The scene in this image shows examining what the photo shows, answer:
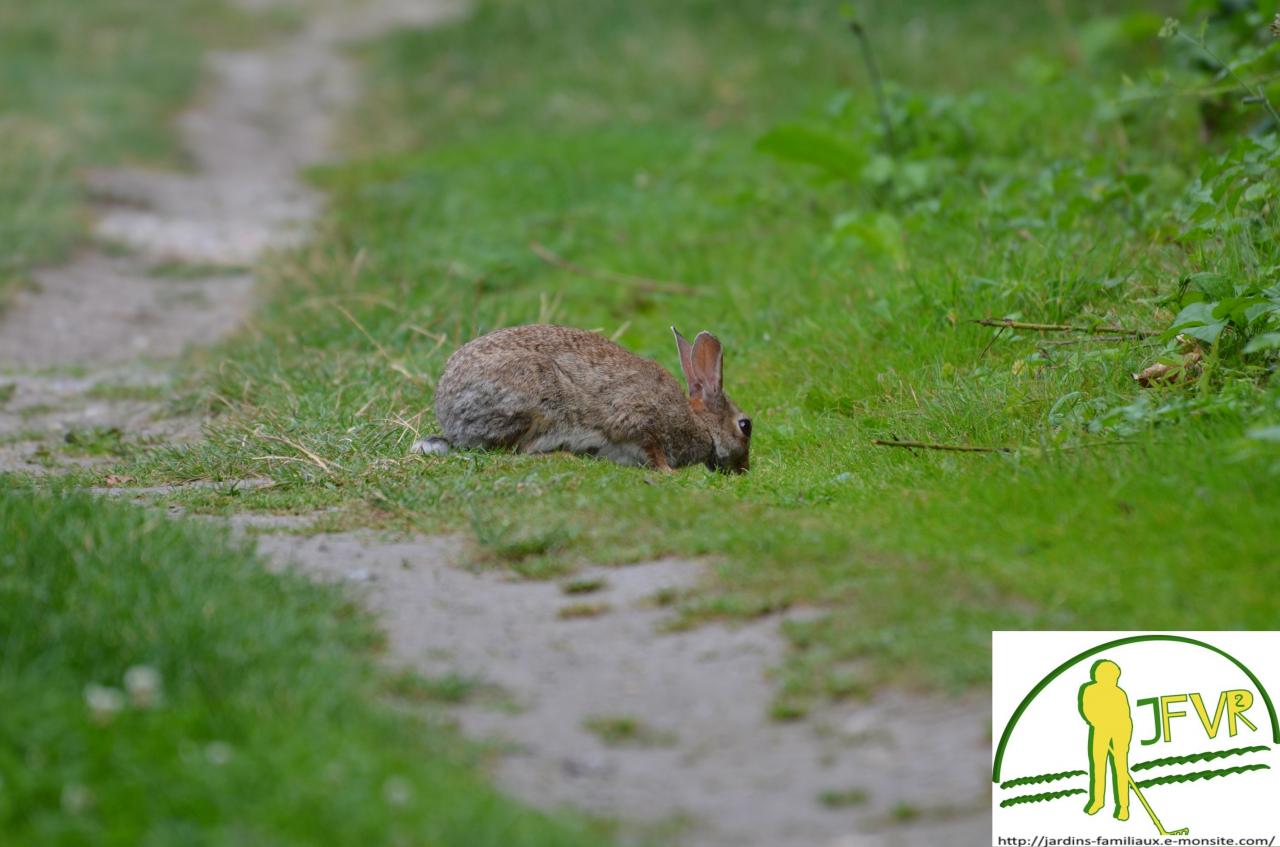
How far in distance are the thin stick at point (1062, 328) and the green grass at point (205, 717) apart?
142 inches

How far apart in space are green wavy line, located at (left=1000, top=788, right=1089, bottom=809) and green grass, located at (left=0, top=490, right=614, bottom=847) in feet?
3.25

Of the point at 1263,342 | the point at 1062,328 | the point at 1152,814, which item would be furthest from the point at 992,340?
the point at 1152,814

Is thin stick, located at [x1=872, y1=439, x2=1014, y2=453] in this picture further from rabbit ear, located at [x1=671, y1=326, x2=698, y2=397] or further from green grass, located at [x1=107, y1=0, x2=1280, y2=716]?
rabbit ear, located at [x1=671, y1=326, x2=698, y2=397]

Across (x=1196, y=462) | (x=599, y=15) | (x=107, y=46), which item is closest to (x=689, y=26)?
(x=599, y=15)

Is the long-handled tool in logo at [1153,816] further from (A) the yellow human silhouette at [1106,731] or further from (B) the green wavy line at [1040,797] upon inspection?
(B) the green wavy line at [1040,797]

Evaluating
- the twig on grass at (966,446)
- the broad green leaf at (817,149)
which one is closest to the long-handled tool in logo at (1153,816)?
the twig on grass at (966,446)

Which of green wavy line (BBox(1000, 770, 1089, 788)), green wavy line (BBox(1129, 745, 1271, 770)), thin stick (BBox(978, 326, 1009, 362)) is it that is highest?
thin stick (BBox(978, 326, 1009, 362))

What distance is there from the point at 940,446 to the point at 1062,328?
1053mm

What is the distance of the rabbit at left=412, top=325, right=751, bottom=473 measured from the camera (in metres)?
6.35

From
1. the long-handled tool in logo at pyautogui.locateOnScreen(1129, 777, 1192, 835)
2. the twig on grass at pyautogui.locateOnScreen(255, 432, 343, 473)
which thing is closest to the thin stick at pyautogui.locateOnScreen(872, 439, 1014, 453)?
the long-handled tool in logo at pyautogui.locateOnScreen(1129, 777, 1192, 835)

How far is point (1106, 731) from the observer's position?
3709 millimetres

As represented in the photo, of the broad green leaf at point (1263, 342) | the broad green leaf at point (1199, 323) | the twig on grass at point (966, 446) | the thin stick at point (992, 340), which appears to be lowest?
the twig on grass at point (966, 446)

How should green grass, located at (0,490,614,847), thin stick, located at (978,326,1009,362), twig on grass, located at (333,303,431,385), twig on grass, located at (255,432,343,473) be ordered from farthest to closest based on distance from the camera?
1. twig on grass, located at (333,303,431,385)
2. thin stick, located at (978,326,1009,362)
3. twig on grass, located at (255,432,343,473)
4. green grass, located at (0,490,614,847)

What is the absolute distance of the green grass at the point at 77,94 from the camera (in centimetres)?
1277
